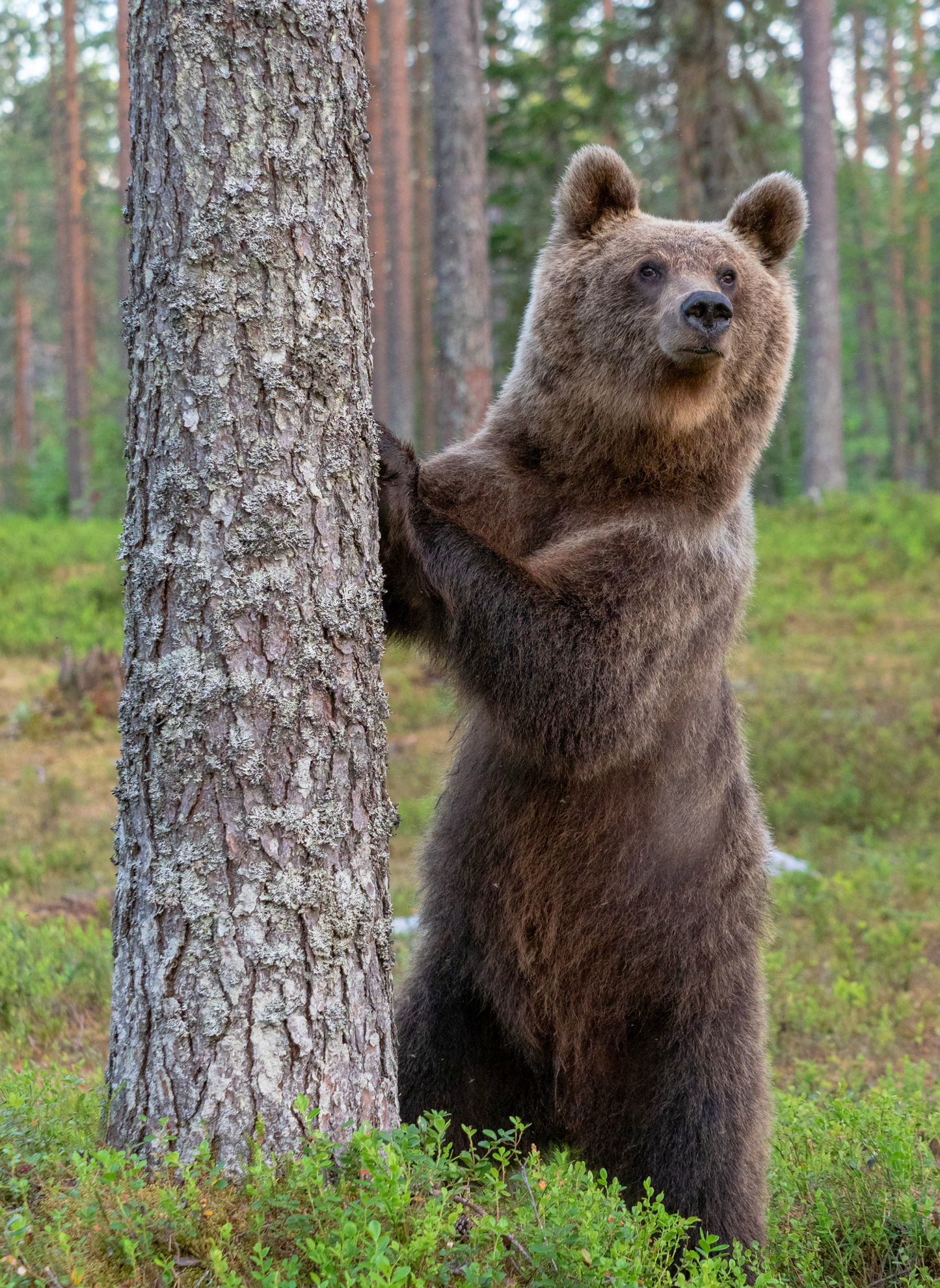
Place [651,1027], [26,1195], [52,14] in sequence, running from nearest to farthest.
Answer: [26,1195], [651,1027], [52,14]

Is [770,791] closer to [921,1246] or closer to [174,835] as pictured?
[921,1246]

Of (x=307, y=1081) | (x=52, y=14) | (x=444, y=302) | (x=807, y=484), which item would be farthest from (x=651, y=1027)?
(x=52, y=14)

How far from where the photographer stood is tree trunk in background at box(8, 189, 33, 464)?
33.8 meters

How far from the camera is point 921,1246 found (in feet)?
10.4

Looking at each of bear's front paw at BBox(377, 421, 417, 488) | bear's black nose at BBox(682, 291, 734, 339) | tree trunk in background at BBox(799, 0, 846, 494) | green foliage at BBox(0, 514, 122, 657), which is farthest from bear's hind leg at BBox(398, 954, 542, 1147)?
tree trunk in background at BBox(799, 0, 846, 494)

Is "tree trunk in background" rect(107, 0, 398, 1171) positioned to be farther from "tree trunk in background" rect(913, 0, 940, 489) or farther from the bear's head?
"tree trunk in background" rect(913, 0, 940, 489)

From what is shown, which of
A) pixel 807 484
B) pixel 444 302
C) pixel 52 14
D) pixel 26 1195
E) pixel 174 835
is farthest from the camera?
pixel 52 14

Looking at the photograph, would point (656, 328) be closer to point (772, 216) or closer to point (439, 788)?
point (772, 216)

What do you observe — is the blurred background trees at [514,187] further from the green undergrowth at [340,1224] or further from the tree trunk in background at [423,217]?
the green undergrowth at [340,1224]

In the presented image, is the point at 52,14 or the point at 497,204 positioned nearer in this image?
the point at 497,204

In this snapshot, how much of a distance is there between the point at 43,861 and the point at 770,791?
4.99m

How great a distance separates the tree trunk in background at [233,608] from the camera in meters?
2.55

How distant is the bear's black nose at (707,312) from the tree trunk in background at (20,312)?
32.8m

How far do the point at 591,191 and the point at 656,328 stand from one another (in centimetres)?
71
